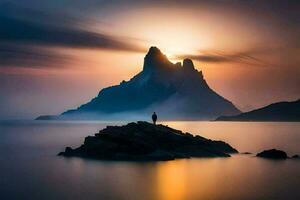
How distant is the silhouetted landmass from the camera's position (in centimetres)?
7969

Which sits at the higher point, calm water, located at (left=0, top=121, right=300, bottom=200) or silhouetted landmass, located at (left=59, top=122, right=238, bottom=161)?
silhouetted landmass, located at (left=59, top=122, right=238, bottom=161)

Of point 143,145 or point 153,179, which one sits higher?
point 143,145

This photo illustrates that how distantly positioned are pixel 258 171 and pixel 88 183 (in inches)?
1064

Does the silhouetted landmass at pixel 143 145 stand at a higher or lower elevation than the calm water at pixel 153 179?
higher

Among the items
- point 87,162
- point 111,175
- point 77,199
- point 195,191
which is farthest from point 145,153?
point 77,199

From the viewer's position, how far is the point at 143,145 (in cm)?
7950

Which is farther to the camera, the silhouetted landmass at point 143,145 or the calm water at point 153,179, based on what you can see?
the silhouetted landmass at point 143,145

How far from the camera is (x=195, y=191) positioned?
53.4 metres

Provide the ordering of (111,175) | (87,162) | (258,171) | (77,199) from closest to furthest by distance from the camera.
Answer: (77,199) → (111,175) → (258,171) → (87,162)

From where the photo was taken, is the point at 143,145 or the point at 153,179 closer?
the point at 153,179

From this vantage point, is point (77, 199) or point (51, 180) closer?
point (77, 199)

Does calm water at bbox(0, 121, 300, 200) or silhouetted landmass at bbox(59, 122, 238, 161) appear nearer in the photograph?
calm water at bbox(0, 121, 300, 200)

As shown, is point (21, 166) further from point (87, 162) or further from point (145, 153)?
point (145, 153)

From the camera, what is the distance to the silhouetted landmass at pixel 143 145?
79.7 meters
